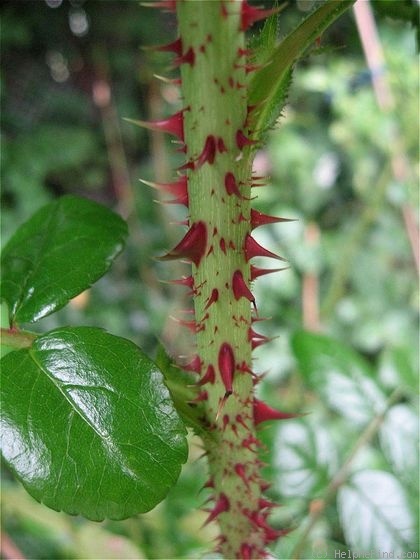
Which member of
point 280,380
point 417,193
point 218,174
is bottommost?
point 280,380

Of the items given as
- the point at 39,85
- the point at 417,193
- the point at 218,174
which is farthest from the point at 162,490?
the point at 39,85

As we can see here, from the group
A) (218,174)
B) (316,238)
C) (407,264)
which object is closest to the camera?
(218,174)

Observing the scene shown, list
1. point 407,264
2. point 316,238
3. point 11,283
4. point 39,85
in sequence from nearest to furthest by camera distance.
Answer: point 11,283
point 316,238
point 407,264
point 39,85

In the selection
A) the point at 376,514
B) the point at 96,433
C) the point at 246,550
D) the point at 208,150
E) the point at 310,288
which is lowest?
the point at 310,288

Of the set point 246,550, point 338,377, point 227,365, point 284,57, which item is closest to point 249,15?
point 284,57

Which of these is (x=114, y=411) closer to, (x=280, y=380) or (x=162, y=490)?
(x=162, y=490)

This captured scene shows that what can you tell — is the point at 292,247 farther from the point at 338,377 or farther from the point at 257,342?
the point at 257,342
